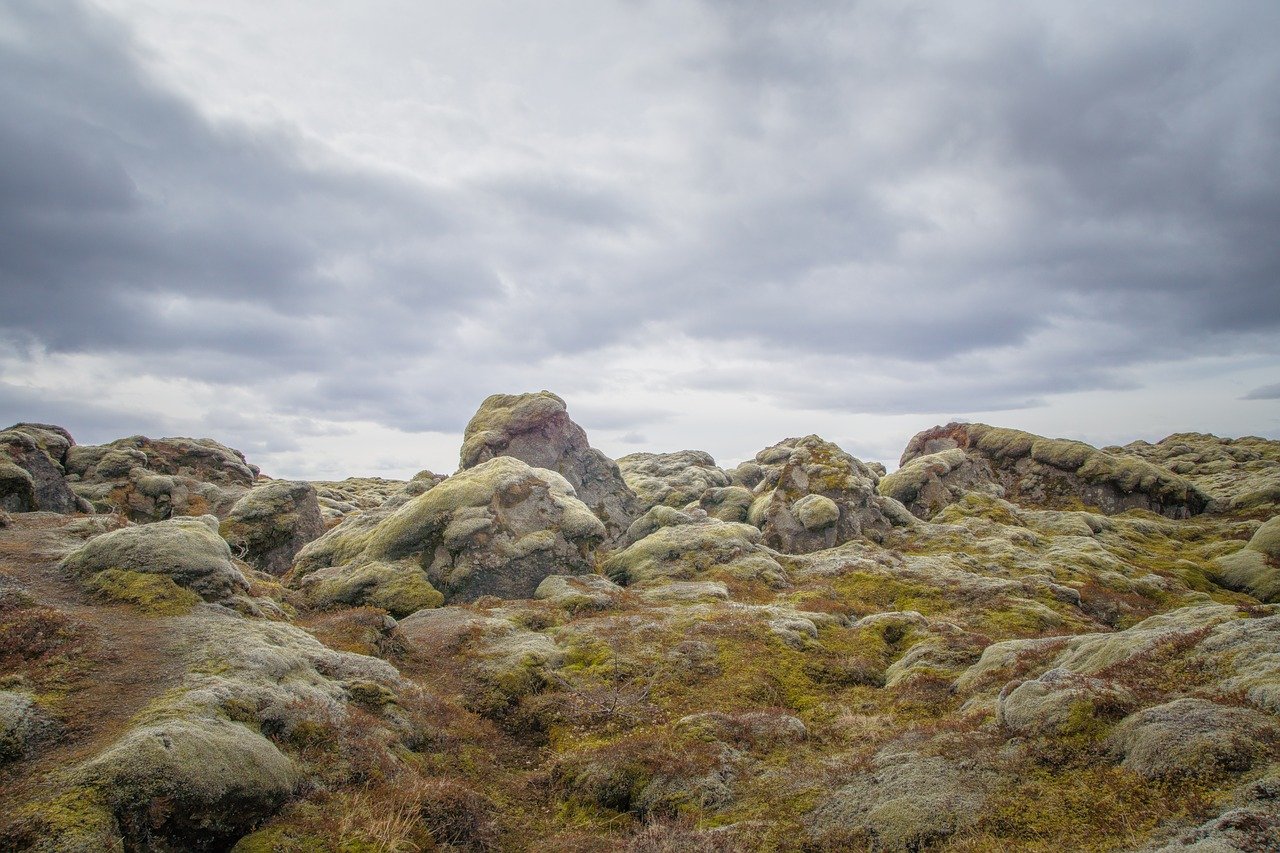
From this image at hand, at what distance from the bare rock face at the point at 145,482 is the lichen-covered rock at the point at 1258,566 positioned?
100037mm

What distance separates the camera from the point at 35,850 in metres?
9.44

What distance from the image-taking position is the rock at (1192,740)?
10523 millimetres

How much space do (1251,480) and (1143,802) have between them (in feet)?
413

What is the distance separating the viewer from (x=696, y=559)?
51438 mm

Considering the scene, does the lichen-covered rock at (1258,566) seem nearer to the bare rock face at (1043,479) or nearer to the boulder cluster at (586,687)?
the boulder cluster at (586,687)

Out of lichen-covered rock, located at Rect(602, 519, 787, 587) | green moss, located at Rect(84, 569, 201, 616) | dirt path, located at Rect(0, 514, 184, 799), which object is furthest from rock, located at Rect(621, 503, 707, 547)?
dirt path, located at Rect(0, 514, 184, 799)

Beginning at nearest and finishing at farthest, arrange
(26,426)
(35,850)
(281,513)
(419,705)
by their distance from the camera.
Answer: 1. (35,850)
2. (419,705)
3. (281,513)
4. (26,426)

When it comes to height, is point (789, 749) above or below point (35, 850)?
below

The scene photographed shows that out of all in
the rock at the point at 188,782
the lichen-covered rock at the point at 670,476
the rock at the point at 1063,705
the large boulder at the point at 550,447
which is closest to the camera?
the rock at the point at 188,782

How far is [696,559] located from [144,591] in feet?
124

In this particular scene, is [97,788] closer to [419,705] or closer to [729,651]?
[419,705]

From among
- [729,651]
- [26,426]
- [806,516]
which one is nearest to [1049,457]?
[806,516]

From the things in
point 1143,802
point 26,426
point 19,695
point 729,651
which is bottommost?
point 729,651

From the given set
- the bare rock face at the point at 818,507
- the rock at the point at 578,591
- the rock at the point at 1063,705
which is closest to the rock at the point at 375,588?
the rock at the point at 578,591
